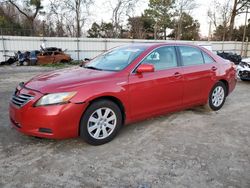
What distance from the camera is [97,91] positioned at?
10.7 ft

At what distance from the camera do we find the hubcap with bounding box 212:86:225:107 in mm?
5094

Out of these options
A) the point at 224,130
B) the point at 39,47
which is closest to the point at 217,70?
the point at 224,130

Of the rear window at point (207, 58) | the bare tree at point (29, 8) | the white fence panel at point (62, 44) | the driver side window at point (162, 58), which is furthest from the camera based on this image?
the bare tree at point (29, 8)

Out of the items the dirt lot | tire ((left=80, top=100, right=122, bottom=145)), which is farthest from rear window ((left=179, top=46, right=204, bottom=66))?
tire ((left=80, top=100, right=122, bottom=145))

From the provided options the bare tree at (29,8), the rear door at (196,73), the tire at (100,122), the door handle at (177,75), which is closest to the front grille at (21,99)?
the tire at (100,122)

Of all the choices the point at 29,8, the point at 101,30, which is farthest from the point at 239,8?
the point at 29,8

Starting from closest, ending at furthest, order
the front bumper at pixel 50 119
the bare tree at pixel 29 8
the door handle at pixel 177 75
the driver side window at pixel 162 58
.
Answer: the front bumper at pixel 50 119
the driver side window at pixel 162 58
the door handle at pixel 177 75
the bare tree at pixel 29 8

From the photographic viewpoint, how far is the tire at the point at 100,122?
3279mm

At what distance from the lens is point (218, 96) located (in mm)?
5184

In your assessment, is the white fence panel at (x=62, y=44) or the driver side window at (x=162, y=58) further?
the white fence panel at (x=62, y=44)

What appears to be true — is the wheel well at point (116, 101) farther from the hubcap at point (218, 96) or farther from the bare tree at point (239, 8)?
the bare tree at point (239, 8)

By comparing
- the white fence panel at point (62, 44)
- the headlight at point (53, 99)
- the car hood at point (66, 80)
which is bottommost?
the headlight at point (53, 99)

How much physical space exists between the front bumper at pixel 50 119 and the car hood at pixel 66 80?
15 cm

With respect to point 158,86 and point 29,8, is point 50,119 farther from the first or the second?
point 29,8
